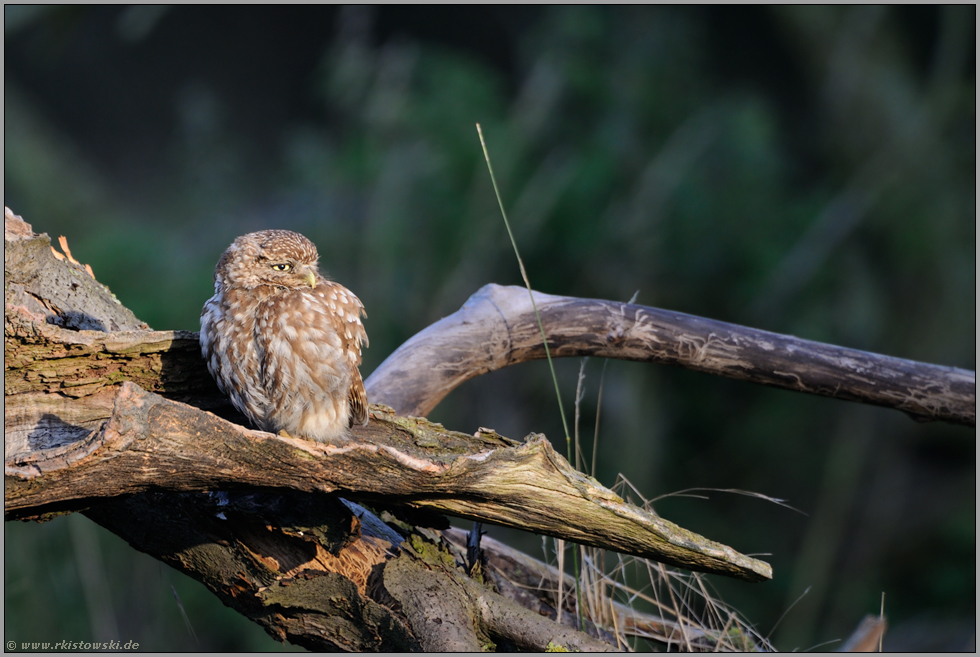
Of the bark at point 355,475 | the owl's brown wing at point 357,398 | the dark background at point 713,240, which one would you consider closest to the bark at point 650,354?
the owl's brown wing at point 357,398

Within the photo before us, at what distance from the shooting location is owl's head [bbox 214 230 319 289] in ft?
5.70

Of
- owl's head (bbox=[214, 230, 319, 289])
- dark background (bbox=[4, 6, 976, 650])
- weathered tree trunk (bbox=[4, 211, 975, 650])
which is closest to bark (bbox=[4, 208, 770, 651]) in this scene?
weathered tree trunk (bbox=[4, 211, 975, 650])

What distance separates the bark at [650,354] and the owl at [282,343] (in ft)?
1.53

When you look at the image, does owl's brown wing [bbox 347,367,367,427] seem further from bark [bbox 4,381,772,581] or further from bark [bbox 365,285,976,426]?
bark [bbox 365,285,976,426]

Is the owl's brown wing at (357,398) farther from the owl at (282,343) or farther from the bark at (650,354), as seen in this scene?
the bark at (650,354)

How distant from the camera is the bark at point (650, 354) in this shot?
2125mm

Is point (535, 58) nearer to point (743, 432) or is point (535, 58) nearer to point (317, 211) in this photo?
point (317, 211)

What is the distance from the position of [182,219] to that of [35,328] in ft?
18.2

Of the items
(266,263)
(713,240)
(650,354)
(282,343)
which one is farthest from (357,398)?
(713,240)

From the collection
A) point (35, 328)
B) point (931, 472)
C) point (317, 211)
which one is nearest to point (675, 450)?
point (931, 472)

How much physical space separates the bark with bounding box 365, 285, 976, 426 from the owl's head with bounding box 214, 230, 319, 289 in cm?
54

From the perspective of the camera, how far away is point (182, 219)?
661 cm

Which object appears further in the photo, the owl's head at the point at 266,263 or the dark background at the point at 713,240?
the dark background at the point at 713,240

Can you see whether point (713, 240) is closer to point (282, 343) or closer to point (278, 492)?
point (282, 343)
